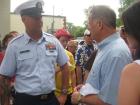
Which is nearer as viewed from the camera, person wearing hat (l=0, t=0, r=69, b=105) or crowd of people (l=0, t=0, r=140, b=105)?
crowd of people (l=0, t=0, r=140, b=105)

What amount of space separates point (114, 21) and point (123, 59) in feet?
1.37

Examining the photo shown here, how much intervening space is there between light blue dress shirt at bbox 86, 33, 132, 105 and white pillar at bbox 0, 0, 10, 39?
940 cm

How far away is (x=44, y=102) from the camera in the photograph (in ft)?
16.2

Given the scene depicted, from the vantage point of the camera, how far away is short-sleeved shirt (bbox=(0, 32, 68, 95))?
4.85 meters

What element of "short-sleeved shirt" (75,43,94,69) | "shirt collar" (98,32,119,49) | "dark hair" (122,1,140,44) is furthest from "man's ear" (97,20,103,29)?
"short-sleeved shirt" (75,43,94,69)

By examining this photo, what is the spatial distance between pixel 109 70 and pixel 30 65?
1582mm

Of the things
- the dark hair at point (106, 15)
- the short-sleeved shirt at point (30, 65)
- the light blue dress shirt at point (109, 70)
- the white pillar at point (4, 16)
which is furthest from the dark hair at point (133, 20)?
the white pillar at point (4, 16)

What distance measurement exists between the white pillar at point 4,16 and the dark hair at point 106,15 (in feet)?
30.3

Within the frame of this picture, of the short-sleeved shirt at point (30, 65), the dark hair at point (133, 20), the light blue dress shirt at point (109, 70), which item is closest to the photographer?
the dark hair at point (133, 20)

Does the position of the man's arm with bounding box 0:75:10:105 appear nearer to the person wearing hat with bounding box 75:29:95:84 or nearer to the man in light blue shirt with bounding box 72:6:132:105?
the man in light blue shirt with bounding box 72:6:132:105

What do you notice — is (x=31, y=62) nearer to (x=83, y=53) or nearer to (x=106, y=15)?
(x=106, y=15)

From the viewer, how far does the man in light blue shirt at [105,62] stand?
3.51 m

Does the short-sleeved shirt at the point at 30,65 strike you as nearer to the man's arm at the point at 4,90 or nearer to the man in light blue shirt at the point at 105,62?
the man's arm at the point at 4,90

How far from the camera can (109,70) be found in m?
3.51
